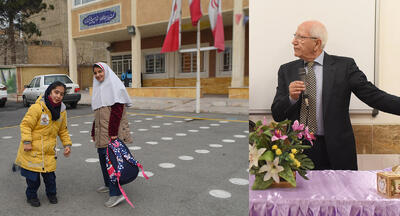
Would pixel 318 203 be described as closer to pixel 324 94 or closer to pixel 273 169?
pixel 273 169

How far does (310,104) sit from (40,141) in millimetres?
2583

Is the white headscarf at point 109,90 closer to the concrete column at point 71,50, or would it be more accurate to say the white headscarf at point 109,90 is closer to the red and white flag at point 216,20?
the red and white flag at point 216,20

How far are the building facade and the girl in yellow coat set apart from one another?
33.4ft

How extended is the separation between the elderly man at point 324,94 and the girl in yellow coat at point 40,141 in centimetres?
228

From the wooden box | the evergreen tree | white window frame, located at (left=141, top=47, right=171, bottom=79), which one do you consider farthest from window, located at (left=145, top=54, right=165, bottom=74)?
the wooden box

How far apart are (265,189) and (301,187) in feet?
0.70

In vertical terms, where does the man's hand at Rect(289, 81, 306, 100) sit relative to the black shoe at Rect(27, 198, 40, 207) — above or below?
above

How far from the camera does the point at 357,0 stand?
1.92 meters

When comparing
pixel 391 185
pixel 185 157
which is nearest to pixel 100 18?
pixel 185 157

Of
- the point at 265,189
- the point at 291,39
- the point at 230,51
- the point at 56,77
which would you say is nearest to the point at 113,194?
the point at 265,189

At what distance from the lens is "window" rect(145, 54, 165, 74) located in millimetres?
20094

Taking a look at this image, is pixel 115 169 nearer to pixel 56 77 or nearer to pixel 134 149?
pixel 134 149

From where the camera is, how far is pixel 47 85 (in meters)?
13.7

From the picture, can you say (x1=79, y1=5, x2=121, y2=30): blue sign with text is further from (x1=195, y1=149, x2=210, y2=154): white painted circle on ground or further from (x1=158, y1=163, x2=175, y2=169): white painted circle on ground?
(x1=158, y1=163, x2=175, y2=169): white painted circle on ground
